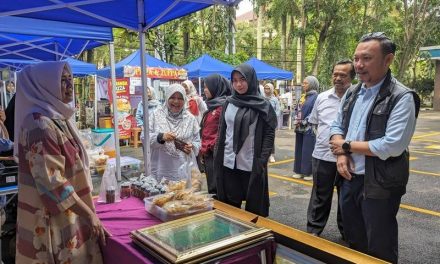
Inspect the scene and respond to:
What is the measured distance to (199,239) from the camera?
1703 millimetres

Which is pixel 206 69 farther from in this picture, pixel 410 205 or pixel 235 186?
pixel 235 186

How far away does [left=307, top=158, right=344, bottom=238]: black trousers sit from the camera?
3736mm

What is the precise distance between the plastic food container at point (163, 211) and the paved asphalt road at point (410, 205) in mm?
2379

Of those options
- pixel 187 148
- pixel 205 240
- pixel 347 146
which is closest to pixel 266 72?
pixel 187 148

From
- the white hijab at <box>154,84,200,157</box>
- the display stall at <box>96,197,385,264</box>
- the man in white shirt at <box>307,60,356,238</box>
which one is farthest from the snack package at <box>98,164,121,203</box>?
the man in white shirt at <box>307,60,356,238</box>

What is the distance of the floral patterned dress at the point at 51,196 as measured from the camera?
5.67 feet

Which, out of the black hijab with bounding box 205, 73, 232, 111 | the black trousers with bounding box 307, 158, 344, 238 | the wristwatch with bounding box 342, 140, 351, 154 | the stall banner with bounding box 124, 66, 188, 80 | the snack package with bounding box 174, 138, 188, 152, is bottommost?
the black trousers with bounding box 307, 158, 344, 238

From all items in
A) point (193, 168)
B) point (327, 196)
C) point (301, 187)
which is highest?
point (193, 168)

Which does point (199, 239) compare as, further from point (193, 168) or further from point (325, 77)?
point (325, 77)

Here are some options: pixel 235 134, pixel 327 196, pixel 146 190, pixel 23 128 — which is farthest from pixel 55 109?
pixel 327 196

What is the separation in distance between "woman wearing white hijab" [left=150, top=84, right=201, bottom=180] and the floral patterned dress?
1704 mm

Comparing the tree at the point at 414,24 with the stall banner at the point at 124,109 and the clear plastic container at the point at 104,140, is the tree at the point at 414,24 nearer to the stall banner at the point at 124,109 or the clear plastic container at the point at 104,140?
the stall banner at the point at 124,109

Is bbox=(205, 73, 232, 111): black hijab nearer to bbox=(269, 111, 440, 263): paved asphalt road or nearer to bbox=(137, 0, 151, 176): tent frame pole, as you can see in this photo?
bbox=(137, 0, 151, 176): tent frame pole

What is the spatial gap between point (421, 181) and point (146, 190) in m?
5.77
